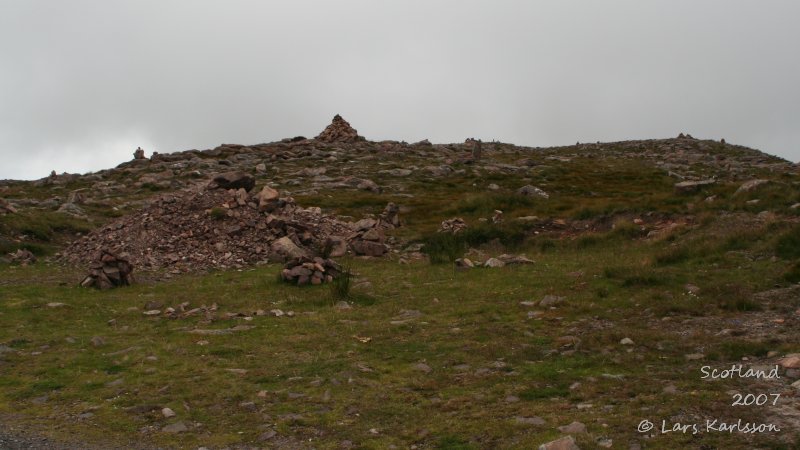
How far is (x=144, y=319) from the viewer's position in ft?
55.3

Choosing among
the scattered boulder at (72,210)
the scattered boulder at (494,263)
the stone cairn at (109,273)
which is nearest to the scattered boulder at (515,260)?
the scattered boulder at (494,263)

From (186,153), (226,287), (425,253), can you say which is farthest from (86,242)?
(186,153)

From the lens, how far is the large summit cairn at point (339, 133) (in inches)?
2685

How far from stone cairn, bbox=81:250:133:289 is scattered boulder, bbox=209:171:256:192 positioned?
8.32 metres

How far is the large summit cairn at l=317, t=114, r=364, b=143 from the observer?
224 ft

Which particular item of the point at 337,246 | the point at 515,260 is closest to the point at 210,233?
the point at 337,246

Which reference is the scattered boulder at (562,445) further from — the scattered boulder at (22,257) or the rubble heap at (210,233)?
the scattered boulder at (22,257)

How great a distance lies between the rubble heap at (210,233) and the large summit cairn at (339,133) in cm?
3854

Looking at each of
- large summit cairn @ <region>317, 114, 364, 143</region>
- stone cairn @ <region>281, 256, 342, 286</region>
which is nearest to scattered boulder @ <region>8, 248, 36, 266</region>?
stone cairn @ <region>281, 256, 342, 286</region>

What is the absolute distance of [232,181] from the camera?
98.2ft

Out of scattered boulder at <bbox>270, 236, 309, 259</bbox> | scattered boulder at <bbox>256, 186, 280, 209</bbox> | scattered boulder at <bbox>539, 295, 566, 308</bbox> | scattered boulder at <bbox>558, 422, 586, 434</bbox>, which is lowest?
scattered boulder at <bbox>558, 422, 586, 434</bbox>

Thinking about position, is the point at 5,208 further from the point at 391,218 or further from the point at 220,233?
the point at 391,218

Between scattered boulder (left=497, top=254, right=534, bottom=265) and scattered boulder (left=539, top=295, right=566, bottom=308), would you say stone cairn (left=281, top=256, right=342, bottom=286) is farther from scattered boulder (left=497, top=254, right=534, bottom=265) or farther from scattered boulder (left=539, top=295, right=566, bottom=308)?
scattered boulder (left=539, top=295, right=566, bottom=308)

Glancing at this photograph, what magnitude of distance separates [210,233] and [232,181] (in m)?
3.96
